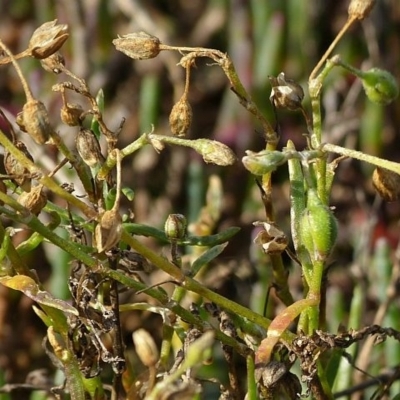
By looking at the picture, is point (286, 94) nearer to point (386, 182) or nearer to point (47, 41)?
point (386, 182)

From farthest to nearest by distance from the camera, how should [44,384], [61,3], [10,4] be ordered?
1. [10,4]
2. [61,3]
3. [44,384]

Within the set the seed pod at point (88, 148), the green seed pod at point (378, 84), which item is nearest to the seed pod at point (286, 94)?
the green seed pod at point (378, 84)

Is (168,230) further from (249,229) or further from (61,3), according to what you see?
(61,3)

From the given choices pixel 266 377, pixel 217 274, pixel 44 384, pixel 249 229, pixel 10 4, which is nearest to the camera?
pixel 266 377

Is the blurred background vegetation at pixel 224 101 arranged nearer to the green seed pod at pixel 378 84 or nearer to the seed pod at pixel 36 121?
the green seed pod at pixel 378 84

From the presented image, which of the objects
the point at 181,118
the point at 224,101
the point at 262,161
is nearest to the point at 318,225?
the point at 262,161

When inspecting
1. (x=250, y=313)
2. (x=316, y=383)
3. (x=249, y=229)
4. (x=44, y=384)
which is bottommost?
(x=249, y=229)

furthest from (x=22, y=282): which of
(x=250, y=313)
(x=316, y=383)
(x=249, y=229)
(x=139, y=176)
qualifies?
(x=139, y=176)

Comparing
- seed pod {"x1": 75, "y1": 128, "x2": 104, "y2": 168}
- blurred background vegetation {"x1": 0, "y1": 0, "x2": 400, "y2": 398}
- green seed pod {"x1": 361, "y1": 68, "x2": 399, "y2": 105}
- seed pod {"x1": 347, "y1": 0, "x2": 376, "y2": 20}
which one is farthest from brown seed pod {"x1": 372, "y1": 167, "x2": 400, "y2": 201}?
blurred background vegetation {"x1": 0, "y1": 0, "x2": 400, "y2": 398}
